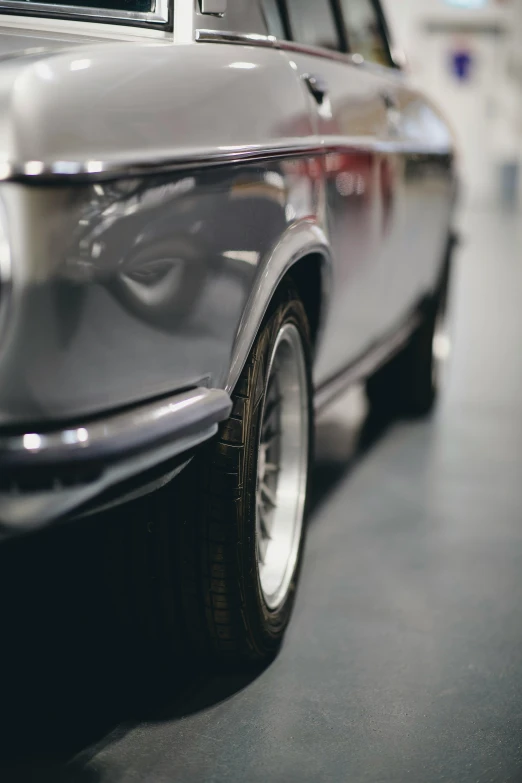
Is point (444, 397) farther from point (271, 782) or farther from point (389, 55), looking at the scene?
point (271, 782)

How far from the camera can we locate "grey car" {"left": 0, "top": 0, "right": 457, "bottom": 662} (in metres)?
1.21

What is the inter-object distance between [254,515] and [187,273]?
22.0 inches

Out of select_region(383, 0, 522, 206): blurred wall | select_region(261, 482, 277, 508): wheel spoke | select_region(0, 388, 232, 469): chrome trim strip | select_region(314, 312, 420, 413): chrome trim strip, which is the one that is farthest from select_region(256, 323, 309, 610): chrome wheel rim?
select_region(383, 0, 522, 206): blurred wall

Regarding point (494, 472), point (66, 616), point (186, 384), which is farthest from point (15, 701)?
point (494, 472)

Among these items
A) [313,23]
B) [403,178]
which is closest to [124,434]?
[313,23]

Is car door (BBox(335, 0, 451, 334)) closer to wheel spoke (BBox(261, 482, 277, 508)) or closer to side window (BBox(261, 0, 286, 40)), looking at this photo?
side window (BBox(261, 0, 286, 40))

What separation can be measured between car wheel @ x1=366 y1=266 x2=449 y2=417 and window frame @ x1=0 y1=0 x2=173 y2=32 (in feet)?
7.20

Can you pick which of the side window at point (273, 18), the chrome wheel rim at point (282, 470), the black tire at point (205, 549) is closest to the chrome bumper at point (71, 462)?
the black tire at point (205, 549)

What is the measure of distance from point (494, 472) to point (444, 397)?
3.46 feet

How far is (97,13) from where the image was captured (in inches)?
64.3

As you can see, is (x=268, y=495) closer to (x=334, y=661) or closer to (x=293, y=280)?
(x=334, y=661)

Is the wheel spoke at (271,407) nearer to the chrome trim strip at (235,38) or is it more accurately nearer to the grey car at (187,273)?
the grey car at (187,273)

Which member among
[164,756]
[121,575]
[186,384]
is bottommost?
[164,756]

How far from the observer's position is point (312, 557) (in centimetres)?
252
